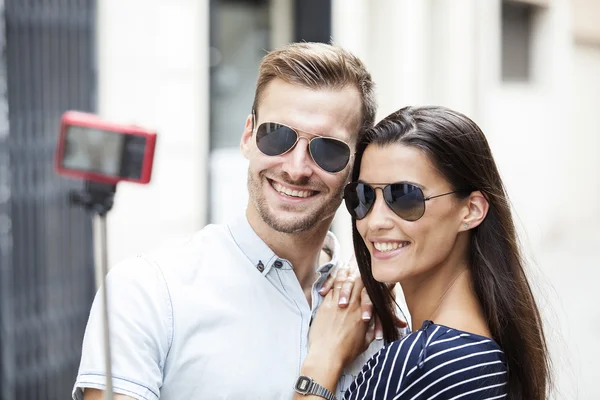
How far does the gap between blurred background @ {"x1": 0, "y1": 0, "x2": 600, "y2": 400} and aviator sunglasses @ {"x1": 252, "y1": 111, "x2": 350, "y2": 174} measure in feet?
2.64

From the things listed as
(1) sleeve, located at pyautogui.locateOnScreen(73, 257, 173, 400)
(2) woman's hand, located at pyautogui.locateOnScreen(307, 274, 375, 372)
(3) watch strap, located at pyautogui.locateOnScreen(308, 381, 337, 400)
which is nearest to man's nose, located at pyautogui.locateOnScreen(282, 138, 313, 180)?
(2) woman's hand, located at pyautogui.locateOnScreen(307, 274, 375, 372)

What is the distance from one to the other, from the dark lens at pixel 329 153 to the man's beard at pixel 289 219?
0.27ft

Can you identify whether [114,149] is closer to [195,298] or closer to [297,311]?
[195,298]

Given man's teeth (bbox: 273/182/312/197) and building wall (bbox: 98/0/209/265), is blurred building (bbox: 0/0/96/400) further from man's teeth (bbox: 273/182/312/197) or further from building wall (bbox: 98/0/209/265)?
man's teeth (bbox: 273/182/312/197)

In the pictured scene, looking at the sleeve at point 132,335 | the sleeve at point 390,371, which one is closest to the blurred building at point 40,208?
the sleeve at point 132,335

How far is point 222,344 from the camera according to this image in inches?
93.5

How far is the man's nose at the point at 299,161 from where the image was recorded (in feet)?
8.50

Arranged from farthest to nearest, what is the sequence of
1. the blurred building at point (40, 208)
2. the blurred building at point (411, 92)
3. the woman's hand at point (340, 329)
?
1. the blurred building at point (411, 92)
2. the blurred building at point (40, 208)
3. the woman's hand at point (340, 329)

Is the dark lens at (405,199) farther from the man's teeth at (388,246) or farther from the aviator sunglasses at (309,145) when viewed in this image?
the aviator sunglasses at (309,145)

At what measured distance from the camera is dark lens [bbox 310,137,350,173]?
2.62 m

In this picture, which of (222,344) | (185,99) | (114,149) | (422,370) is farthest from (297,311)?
(185,99)

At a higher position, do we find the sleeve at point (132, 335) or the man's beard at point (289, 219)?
the man's beard at point (289, 219)

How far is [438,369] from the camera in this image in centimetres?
A: 223

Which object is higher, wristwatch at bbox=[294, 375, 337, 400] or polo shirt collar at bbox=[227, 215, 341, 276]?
polo shirt collar at bbox=[227, 215, 341, 276]
